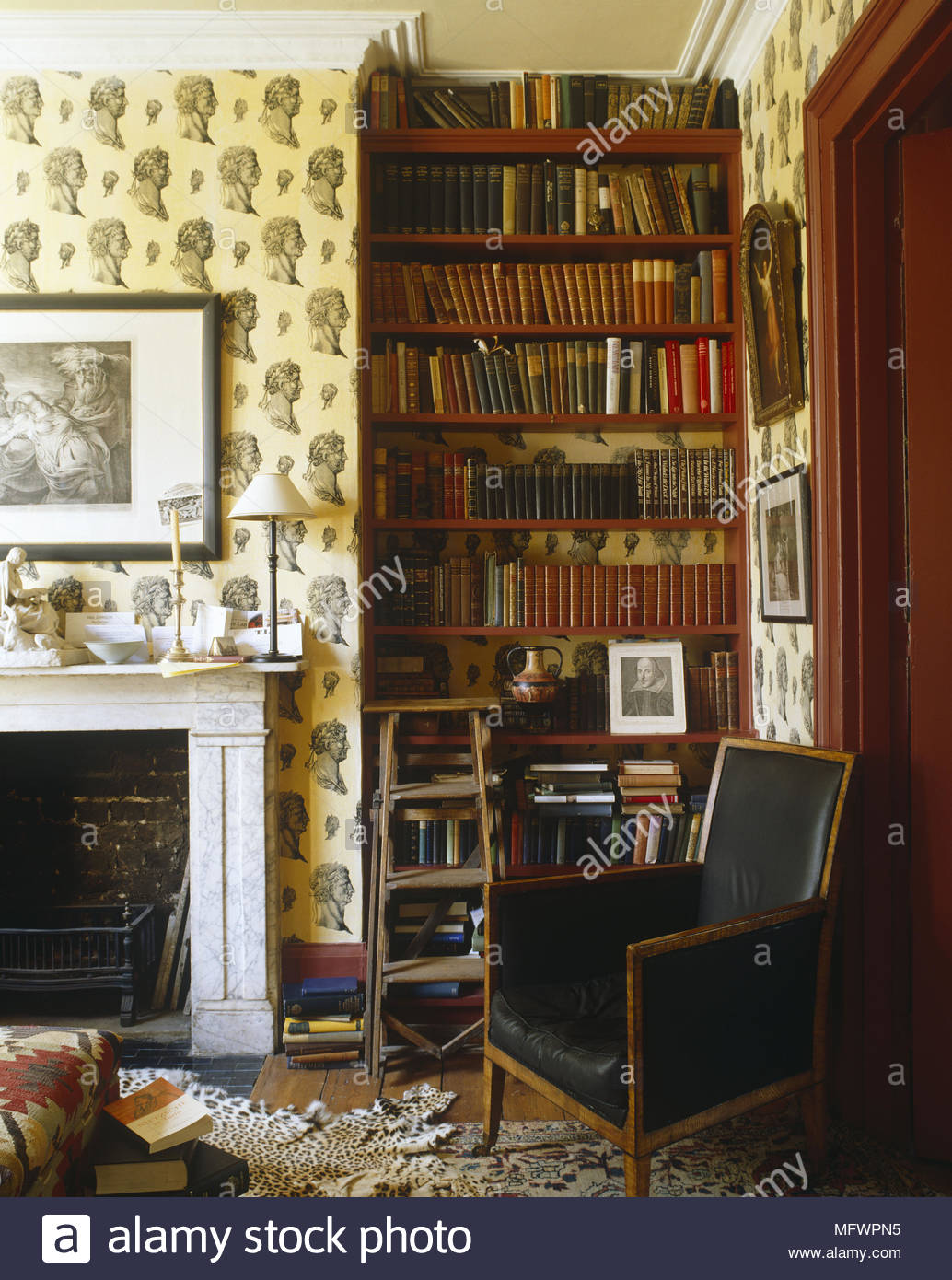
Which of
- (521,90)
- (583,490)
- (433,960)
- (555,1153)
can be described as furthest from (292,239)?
(555,1153)

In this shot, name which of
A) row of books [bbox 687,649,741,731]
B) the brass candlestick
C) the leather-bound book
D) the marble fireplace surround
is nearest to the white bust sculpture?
the marble fireplace surround

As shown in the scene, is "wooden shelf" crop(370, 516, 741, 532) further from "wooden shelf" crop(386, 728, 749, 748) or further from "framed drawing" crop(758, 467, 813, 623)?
"wooden shelf" crop(386, 728, 749, 748)

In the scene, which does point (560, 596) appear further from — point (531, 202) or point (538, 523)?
point (531, 202)

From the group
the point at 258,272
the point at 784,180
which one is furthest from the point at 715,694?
the point at 258,272

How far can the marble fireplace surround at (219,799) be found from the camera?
2758mm

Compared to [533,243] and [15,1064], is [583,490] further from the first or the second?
[15,1064]

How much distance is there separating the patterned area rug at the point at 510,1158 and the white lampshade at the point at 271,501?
1.67 m

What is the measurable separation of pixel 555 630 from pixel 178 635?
49.8 inches

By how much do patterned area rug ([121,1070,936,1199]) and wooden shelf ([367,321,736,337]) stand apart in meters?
2.42

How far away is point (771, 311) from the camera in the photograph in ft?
8.62

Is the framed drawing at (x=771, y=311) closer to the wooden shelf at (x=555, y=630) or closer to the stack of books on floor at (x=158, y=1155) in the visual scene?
the wooden shelf at (x=555, y=630)

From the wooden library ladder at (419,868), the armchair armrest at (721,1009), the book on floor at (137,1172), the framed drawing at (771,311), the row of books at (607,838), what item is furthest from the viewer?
the row of books at (607,838)

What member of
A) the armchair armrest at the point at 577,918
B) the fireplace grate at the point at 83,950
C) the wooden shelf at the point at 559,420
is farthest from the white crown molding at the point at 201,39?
the fireplace grate at the point at 83,950

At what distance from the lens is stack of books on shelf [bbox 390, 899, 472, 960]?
2.93 metres
